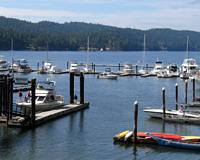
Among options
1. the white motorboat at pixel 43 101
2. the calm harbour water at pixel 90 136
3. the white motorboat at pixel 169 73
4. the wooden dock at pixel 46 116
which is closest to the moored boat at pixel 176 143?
the calm harbour water at pixel 90 136

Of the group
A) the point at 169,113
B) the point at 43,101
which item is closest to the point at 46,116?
the point at 43,101

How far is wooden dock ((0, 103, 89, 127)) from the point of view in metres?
50.5

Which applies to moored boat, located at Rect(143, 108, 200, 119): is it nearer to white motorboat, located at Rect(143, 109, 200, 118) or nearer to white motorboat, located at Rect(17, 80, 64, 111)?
white motorboat, located at Rect(143, 109, 200, 118)

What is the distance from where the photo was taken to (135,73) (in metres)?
144

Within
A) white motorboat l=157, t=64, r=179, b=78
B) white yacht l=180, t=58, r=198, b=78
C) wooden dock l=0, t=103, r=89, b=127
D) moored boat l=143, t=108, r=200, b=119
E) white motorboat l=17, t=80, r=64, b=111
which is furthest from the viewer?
white motorboat l=157, t=64, r=179, b=78

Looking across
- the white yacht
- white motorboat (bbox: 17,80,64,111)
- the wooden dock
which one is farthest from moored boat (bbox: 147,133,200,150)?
the white yacht

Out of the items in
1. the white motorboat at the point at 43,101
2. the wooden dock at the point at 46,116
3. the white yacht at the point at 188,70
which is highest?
the white yacht at the point at 188,70

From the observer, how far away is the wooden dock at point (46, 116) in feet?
166

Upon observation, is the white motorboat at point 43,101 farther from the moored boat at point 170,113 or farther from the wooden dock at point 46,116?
the moored boat at point 170,113

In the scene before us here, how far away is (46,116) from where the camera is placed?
5484 cm

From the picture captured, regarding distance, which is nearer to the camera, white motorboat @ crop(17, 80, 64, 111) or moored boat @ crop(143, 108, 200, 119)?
moored boat @ crop(143, 108, 200, 119)

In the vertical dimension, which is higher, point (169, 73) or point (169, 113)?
point (169, 73)

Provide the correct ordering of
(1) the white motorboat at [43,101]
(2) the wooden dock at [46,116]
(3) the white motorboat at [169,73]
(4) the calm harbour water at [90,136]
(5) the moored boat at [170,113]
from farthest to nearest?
1. (3) the white motorboat at [169,73]
2. (1) the white motorboat at [43,101]
3. (5) the moored boat at [170,113]
4. (2) the wooden dock at [46,116]
5. (4) the calm harbour water at [90,136]

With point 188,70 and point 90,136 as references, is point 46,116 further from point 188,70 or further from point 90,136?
point 188,70
